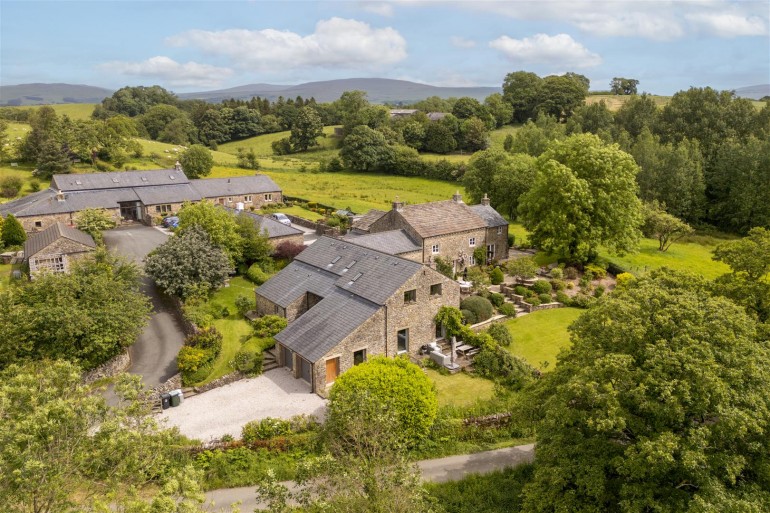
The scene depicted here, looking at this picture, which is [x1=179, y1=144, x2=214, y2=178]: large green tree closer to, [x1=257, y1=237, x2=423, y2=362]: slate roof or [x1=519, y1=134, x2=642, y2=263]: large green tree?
[x1=257, y1=237, x2=423, y2=362]: slate roof

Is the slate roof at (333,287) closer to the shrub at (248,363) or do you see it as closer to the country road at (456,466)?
the shrub at (248,363)

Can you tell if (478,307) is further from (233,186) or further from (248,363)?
(233,186)

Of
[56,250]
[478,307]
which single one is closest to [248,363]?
[478,307]

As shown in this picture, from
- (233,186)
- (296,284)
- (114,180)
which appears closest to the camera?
(296,284)

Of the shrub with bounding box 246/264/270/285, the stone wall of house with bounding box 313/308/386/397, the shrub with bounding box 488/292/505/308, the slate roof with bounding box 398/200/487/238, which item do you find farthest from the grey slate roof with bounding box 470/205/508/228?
the stone wall of house with bounding box 313/308/386/397

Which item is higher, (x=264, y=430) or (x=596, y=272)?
(x=596, y=272)

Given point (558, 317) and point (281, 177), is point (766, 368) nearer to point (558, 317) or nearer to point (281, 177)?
point (558, 317)

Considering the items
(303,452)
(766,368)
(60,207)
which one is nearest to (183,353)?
(303,452)
